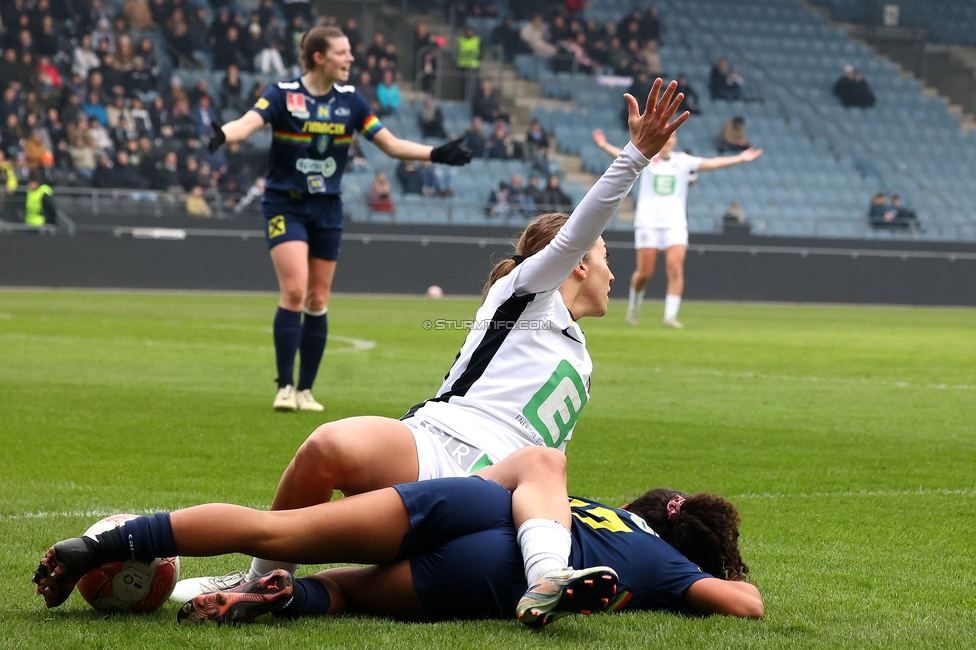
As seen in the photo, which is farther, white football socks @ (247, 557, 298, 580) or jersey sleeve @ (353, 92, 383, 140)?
jersey sleeve @ (353, 92, 383, 140)

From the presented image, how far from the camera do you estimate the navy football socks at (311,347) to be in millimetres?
7715

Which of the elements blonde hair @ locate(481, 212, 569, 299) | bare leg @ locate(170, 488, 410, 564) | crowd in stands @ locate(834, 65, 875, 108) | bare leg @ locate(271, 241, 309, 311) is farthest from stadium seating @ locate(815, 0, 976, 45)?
bare leg @ locate(170, 488, 410, 564)

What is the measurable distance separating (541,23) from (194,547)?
27.0 metres

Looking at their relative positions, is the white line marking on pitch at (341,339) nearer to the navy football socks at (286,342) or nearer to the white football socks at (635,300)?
the navy football socks at (286,342)

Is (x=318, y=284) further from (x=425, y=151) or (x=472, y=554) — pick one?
(x=472, y=554)

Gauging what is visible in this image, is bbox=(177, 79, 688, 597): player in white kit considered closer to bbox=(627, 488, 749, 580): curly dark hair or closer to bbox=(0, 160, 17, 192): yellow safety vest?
bbox=(627, 488, 749, 580): curly dark hair

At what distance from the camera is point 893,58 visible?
32.8m

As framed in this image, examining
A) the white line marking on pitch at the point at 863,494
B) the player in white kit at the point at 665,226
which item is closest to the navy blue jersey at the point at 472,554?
the white line marking on pitch at the point at 863,494

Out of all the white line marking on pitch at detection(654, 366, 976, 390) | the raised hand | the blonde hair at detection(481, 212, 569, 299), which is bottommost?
the white line marking on pitch at detection(654, 366, 976, 390)

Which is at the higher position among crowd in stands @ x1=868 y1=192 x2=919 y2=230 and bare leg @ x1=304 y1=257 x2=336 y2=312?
bare leg @ x1=304 y1=257 x2=336 y2=312

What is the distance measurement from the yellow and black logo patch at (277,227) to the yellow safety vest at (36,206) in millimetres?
13279

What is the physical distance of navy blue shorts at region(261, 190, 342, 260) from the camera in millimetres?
7598

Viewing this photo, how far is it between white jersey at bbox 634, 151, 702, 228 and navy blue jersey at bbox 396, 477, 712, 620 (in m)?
13.1

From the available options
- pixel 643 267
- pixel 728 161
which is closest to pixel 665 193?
pixel 643 267
